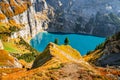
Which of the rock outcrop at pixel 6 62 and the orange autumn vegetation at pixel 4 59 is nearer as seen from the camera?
the rock outcrop at pixel 6 62

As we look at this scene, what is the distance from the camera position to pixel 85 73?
44031 mm

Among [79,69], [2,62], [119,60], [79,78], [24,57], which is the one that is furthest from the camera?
[24,57]

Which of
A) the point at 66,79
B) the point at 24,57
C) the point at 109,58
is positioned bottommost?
the point at 24,57

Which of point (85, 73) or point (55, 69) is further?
point (55, 69)

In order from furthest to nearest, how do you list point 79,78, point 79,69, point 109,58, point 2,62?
1. point 2,62
2. point 109,58
3. point 79,69
4. point 79,78

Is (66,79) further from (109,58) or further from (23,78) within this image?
(109,58)

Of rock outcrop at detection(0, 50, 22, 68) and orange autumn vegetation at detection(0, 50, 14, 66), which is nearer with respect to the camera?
rock outcrop at detection(0, 50, 22, 68)

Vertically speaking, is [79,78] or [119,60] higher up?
[79,78]

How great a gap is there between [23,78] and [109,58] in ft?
133

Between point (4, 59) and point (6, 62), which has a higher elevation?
point (4, 59)

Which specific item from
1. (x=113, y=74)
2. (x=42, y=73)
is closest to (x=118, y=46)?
(x=113, y=74)

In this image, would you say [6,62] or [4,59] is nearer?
[6,62]

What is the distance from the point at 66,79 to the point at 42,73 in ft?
12.9

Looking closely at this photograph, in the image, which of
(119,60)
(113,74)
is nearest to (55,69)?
(113,74)
